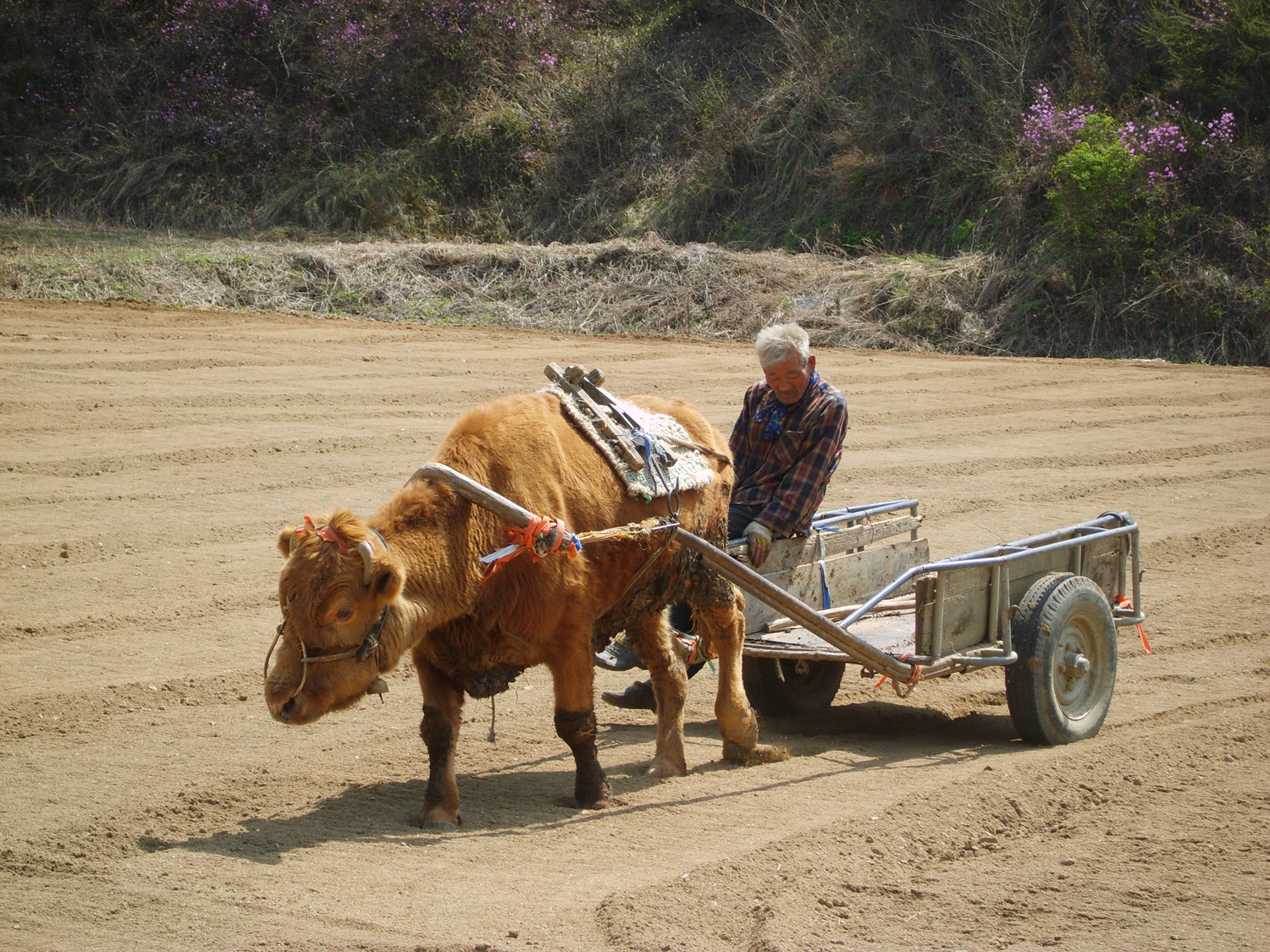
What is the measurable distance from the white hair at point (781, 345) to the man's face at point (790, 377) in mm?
23

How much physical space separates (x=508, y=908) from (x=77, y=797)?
2.27 meters

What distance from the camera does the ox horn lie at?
182 inches

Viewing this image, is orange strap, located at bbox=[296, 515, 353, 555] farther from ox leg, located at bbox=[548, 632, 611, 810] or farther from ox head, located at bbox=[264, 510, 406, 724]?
ox leg, located at bbox=[548, 632, 611, 810]

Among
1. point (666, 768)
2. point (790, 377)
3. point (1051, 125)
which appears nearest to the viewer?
point (666, 768)

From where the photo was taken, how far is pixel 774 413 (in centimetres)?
698

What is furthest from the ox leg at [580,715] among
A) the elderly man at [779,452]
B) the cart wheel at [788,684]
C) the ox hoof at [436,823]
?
the cart wheel at [788,684]

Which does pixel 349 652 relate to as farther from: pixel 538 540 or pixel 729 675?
pixel 729 675

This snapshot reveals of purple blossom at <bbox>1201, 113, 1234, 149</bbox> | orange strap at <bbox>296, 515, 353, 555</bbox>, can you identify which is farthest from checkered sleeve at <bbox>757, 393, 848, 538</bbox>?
purple blossom at <bbox>1201, 113, 1234, 149</bbox>

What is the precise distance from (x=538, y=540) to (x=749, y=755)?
1.98 meters

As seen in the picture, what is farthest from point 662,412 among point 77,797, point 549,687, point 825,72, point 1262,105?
point 825,72

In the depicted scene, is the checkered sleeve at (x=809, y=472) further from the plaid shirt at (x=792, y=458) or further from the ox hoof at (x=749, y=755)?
the ox hoof at (x=749, y=755)

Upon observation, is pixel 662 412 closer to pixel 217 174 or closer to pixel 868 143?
pixel 868 143

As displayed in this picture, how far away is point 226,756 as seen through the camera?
6113mm

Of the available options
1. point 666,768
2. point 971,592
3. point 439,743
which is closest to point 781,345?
point 971,592
